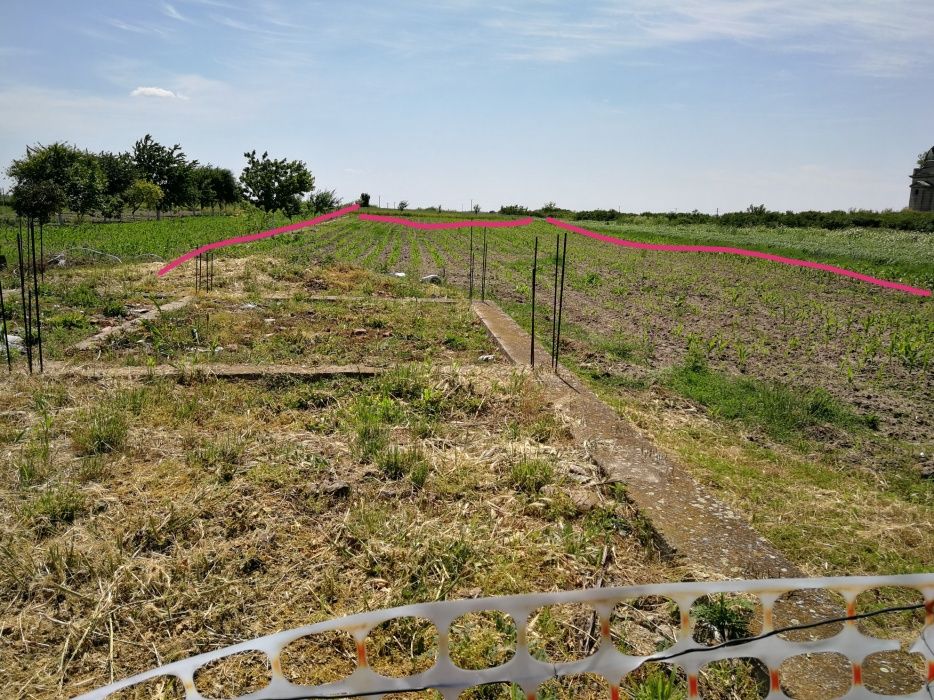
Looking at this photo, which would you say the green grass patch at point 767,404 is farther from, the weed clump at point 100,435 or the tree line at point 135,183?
the tree line at point 135,183

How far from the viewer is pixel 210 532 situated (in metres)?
2.89

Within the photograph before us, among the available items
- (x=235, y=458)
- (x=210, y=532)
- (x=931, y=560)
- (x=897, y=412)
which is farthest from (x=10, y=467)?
(x=897, y=412)

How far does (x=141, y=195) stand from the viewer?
43.4 meters

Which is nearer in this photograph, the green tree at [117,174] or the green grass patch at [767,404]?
the green grass patch at [767,404]

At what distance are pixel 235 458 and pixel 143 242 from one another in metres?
20.2

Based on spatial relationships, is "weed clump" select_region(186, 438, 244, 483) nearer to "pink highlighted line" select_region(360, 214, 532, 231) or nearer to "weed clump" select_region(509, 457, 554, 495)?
"weed clump" select_region(509, 457, 554, 495)

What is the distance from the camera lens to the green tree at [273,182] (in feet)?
83.2

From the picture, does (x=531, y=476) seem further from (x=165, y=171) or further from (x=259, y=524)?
(x=165, y=171)

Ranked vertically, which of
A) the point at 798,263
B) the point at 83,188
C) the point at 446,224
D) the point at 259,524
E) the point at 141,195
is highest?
the point at 141,195

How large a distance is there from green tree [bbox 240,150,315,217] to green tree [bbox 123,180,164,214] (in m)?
21.5

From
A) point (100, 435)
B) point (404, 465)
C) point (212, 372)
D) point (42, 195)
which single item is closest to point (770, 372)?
point (404, 465)

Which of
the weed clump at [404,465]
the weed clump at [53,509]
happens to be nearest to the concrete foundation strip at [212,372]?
the weed clump at [404,465]

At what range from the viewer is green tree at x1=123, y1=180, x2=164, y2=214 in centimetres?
4294

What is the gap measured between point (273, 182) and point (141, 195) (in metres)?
23.0
